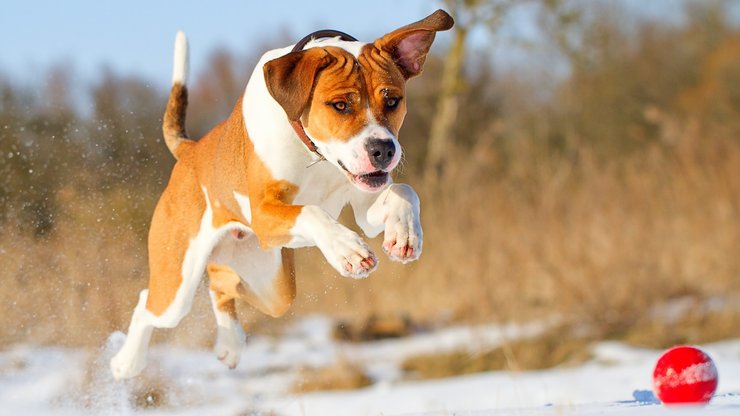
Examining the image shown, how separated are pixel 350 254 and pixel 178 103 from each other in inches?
89.9

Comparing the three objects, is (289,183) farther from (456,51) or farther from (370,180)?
(456,51)

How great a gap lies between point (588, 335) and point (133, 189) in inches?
174

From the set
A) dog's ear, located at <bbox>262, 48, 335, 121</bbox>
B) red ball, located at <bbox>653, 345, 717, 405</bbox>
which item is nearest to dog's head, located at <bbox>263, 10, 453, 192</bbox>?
dog's ear, located at <bbox>262, 48, 335, 121</bbox>

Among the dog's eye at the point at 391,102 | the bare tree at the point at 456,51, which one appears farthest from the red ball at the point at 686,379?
the bare tree at the point at 456,51

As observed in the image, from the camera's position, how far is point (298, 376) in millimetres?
8742

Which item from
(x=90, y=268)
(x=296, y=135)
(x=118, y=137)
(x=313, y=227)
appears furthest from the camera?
(x=118, y=137)

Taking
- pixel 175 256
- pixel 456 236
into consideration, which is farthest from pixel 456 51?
pixel 175 256

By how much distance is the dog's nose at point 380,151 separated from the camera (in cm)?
398

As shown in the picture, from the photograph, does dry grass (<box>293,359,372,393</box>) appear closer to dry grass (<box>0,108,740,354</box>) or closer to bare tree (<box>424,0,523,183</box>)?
dry grass (<box>0,108,740,354</box>)

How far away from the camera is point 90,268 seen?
7.50 m

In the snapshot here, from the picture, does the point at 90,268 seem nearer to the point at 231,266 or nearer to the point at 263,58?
the point at 231,266

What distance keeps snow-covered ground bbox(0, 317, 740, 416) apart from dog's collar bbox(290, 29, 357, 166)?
2.09 metres

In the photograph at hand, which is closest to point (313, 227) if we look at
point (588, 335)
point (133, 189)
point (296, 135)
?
point (296, 135)

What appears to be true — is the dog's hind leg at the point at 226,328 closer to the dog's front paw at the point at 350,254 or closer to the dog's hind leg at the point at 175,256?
the dog's hind leg at the point at 175,256
